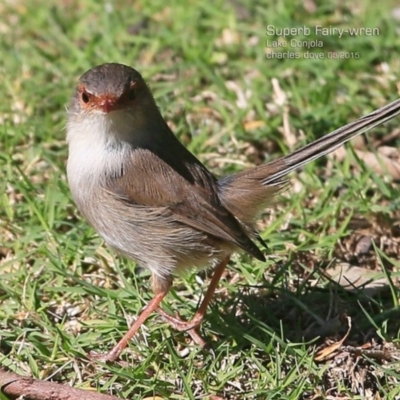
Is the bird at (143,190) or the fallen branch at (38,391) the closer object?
the fallen branch at (38,391)

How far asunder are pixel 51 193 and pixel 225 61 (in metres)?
2.23

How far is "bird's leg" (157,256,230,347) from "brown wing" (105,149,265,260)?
31 cm

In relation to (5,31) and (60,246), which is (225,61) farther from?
(60,246)

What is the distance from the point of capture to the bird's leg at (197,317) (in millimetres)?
4914

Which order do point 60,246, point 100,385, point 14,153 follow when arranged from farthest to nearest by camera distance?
point 14,153 < point 60,246 < point 100,385

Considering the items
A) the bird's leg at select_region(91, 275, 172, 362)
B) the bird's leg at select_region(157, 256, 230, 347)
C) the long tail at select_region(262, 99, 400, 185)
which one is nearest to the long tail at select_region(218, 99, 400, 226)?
the long tail at select_region(262, 99, 400, 185)

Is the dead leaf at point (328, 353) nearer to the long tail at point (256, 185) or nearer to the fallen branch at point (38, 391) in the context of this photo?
the long tail at point (256, 185)

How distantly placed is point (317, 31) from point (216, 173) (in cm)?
196

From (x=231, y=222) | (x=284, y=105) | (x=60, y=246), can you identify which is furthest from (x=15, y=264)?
(x=284, y=105)

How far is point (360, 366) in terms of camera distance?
4.76 metres

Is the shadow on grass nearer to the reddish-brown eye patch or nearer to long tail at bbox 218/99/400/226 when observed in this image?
long tail at bbox 218/99/400/226

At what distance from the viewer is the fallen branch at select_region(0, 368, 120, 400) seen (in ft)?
14.5

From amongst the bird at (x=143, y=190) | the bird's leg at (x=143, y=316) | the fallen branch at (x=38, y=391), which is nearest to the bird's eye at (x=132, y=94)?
the bird at (x=143, y=190)

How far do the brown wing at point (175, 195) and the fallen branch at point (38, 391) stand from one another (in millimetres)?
1042
